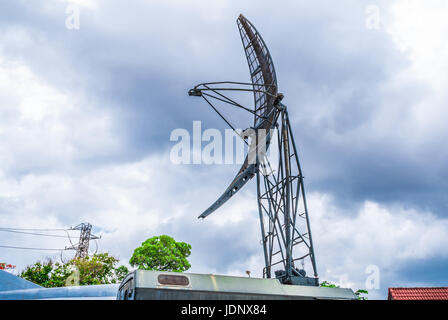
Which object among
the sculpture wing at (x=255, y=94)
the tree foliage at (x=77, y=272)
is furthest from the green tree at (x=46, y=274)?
the sculpture wing at (x=255, y=94)

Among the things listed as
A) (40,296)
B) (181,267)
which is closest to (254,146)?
(40,296)

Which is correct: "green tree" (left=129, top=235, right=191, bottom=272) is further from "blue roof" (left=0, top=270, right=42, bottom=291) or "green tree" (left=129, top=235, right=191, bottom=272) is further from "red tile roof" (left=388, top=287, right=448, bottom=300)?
"red tile roof" (left=388, top=287, right=448, bottom=300)

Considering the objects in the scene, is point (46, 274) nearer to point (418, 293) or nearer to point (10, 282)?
point (10, 282)

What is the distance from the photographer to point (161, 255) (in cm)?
3841

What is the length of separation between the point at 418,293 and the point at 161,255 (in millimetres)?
26993

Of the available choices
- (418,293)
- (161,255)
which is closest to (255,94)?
(418,293)

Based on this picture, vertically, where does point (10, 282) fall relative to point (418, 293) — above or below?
above

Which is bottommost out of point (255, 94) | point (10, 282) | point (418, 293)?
point (418, 293)

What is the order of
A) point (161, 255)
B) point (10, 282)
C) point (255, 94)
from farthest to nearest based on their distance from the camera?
point (161, 255) → point (10, 282) → point (255, 94)

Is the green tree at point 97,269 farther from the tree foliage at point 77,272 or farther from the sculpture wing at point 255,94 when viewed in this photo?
the sculpture wing at point 255,94

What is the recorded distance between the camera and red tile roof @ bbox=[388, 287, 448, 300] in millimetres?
22516
